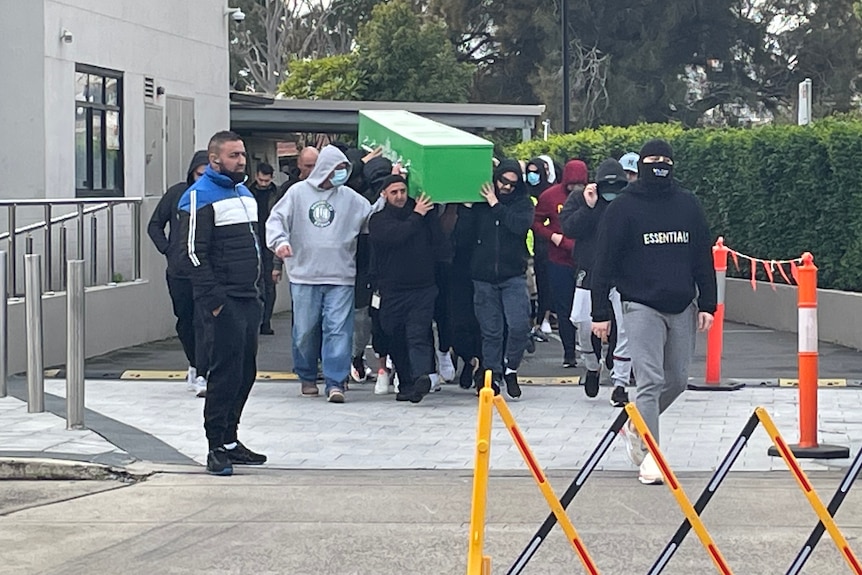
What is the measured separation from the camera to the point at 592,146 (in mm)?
24375

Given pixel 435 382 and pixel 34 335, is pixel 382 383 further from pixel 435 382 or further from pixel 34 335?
pixel 34 335

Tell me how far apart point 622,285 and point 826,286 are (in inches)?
365

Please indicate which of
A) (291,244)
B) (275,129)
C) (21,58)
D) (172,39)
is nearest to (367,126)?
(291,244)

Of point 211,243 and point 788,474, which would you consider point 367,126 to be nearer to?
point 211,243

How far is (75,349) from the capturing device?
34.3 ft

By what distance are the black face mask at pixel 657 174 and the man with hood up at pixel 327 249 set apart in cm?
370

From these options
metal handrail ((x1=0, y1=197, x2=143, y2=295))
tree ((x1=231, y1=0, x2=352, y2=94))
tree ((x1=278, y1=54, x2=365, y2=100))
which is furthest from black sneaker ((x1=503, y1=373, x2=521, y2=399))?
tree ((x1=231, y1=0, x2=352, y2=94))

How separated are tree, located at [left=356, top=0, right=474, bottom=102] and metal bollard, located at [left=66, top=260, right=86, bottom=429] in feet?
120

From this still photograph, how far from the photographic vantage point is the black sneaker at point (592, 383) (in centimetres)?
1210

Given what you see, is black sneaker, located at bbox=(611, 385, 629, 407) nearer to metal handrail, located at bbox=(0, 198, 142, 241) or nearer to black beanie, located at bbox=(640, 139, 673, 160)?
black beanie, located at bbox=(640, 139, 673, 160)

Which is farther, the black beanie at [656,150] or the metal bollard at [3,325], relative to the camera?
the metal bollard at [3,325]

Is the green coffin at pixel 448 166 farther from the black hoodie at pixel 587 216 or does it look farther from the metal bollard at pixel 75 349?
the metal bollard at pixel 75 349

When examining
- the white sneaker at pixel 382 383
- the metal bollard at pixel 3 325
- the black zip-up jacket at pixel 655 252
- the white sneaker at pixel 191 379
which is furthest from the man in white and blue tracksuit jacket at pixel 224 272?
the metal bollard at pixel 3 325

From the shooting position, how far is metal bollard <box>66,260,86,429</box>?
10.4m
